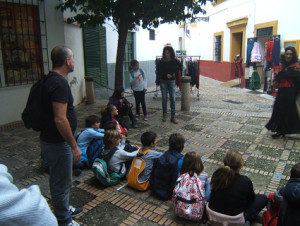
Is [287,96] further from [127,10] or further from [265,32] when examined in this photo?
[265,32]

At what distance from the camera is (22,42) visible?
649 cm

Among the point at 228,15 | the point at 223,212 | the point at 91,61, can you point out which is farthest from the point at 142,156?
the point at 228,15

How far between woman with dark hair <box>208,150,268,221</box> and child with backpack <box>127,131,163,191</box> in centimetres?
96

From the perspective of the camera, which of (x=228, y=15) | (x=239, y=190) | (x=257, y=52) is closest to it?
(x=239, y=190)

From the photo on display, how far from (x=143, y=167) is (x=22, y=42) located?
4.83 m

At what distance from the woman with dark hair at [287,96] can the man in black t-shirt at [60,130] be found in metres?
4.19

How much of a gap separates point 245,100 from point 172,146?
724cm

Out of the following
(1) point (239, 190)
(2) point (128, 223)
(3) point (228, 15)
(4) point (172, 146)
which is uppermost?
(3) point (228, 15)

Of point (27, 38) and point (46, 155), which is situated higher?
point (27, 38)

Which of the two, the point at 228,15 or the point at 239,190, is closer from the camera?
the point at 239,190

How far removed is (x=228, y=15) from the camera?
48.4 ft

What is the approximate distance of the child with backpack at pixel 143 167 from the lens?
343 cm

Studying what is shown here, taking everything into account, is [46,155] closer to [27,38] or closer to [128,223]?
[128,223]

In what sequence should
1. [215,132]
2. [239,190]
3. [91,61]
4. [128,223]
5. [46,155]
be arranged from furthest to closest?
[91,61]
[215,132]
[128,223]
[239,190]
[46,155]
